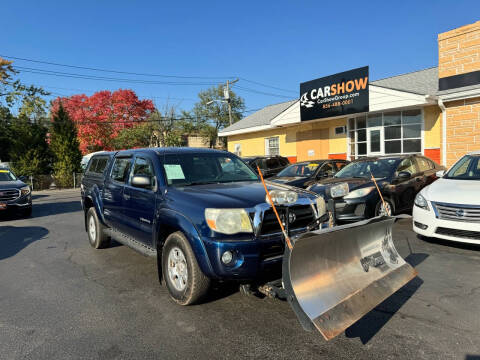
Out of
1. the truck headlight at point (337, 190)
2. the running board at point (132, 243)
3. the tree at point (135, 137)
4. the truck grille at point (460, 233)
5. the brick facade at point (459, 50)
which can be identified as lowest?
the truck grille at point (460, 233)

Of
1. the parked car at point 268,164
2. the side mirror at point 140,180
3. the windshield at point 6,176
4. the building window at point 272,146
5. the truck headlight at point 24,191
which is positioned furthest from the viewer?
the building window at point 272,146

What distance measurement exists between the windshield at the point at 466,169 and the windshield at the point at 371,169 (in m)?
1.39

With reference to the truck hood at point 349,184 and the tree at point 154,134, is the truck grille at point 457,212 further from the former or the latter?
the tree at point 154,134

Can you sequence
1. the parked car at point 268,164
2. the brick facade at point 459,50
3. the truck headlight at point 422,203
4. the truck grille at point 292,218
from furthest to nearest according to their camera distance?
the parked car at point 268,164 < the brick facade at point 459,50 < the truck headlight at point 422,203 < the truck grille at point 292,218

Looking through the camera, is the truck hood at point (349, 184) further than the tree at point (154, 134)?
No

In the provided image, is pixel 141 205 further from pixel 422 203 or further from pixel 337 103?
pixel 337 103

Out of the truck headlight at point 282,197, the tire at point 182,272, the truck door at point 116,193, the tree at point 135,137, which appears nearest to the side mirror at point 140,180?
the tire at point 182,272

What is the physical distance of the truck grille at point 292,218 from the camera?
350 centimetres

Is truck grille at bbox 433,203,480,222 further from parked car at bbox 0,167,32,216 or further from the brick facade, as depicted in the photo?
parked car at bbox 0,167,32,216

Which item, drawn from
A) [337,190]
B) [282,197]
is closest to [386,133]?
[337,190]

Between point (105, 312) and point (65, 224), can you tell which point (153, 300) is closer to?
point (105, 312)

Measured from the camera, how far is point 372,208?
7164 mm

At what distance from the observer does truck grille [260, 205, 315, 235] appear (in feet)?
11.5

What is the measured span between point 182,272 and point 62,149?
23884 mm
